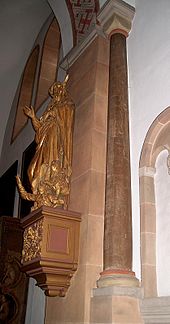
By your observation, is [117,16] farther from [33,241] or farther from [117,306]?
[117,306]

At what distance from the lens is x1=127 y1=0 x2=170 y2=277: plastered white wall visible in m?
3.91

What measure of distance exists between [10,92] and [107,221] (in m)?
6.66

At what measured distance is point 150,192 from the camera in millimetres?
3857

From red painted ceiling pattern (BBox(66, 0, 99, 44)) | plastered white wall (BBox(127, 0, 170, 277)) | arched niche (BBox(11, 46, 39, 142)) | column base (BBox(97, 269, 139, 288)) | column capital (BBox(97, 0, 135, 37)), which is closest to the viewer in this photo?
column base (BBox(97, 269, 139, 288))

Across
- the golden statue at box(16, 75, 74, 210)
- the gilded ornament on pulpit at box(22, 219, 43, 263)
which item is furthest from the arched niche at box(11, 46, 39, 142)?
the gilded ornament on pulpit at box(22, 219, 43, 263)

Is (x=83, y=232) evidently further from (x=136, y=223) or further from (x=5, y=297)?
(x=5, y=297)

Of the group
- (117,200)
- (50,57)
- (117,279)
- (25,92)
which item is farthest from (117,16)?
(25,92)

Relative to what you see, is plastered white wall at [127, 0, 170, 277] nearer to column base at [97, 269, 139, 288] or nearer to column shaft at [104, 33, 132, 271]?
column shaft at [104, 33, 132, 271]

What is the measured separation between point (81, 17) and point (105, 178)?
266 cm

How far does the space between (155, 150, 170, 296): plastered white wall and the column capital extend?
66.0 inches

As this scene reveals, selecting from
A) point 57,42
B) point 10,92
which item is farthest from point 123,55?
point 10,92

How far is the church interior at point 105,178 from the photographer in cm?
348

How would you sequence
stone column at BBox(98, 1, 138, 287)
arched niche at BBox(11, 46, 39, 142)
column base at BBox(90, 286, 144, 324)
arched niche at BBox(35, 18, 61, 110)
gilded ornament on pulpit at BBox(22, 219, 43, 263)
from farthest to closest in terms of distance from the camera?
arched niche at BBox(11, 46, 39, 142) < arched niche at BBox(35, 18, 61, 110) < gilded ornament on pulpit at BBox(22, 219, 43, 263) < stone column at BBox(98, 1, 138, 287) < column base at BBox(90, 286, 144, 324)

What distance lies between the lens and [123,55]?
448cm
